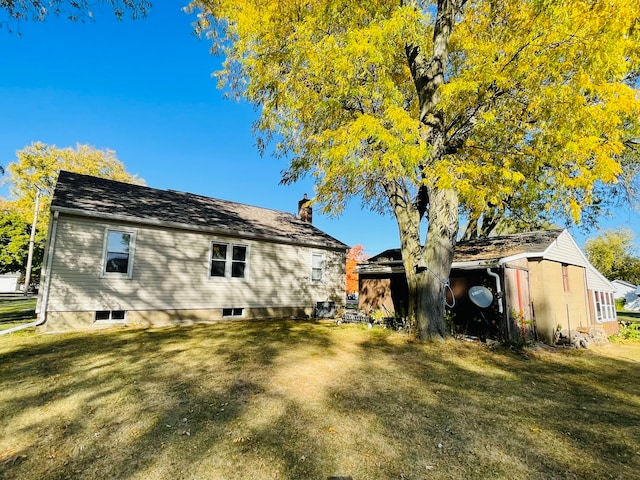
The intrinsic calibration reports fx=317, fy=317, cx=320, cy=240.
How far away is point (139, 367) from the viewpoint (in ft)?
20.0

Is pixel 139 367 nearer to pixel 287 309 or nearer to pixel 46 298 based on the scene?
pixel 46 298

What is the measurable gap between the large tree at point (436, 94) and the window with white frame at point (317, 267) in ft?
17.4

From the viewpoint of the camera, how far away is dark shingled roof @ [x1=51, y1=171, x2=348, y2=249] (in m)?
10.7

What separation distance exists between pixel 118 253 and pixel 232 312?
4.69m

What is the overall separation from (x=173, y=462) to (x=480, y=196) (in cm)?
745

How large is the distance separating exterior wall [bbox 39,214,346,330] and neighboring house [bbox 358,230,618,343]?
331cm

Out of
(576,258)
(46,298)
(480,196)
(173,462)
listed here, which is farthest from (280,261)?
(576,258)

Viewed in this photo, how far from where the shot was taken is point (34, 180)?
3131 centimetres

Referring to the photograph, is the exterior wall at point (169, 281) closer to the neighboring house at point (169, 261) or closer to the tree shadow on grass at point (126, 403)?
the neighboring house at point (169, 261)

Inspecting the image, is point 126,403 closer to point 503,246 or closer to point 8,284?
point 503,246

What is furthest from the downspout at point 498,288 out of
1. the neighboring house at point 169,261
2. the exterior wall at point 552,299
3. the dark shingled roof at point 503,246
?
the neighboring house at point 169,261

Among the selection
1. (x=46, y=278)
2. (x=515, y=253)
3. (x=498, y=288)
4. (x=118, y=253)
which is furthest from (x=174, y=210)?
(x=515, y=253)

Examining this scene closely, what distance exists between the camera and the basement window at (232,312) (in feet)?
42.1

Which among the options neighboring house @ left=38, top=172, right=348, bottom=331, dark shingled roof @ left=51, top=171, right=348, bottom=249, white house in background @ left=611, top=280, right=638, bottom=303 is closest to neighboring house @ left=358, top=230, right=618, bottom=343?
neighboring house @ left=38, top=172, right=348, bottom=331
